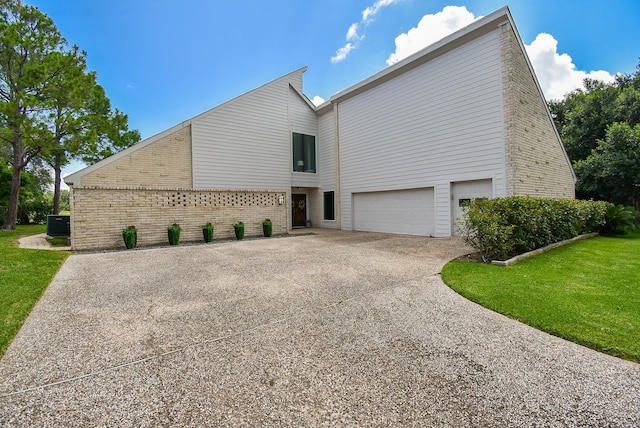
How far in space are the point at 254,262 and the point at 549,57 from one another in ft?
55.1

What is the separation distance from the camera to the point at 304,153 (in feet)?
50.8

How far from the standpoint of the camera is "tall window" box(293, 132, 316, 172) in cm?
1516

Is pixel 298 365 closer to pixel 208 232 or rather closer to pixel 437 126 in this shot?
pixel 208 232

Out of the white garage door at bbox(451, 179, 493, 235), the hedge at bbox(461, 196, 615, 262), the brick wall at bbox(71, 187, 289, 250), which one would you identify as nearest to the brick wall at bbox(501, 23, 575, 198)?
the white garage door at bbox(451, 179, 493, 235)

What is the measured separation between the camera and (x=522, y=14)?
9.38 metres

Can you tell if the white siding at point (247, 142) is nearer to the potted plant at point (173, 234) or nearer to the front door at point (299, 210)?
the front door at point (299, 210)

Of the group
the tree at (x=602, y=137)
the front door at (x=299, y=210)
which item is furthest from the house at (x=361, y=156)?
the tree at (x=602, y=137)

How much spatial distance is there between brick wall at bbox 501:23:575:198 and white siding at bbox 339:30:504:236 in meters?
0.25

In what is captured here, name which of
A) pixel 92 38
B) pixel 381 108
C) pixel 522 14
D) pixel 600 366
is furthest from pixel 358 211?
pixel 92 38

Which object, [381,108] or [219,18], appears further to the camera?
[381,108]

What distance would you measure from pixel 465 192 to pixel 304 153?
333 inches

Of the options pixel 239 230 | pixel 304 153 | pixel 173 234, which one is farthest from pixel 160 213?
pixel 304 153

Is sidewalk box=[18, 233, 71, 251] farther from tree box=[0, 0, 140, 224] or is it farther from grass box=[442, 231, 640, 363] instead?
grass box=[442, 231, 640, 363]

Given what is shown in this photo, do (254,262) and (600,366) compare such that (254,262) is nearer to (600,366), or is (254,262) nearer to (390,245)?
(390,245)
